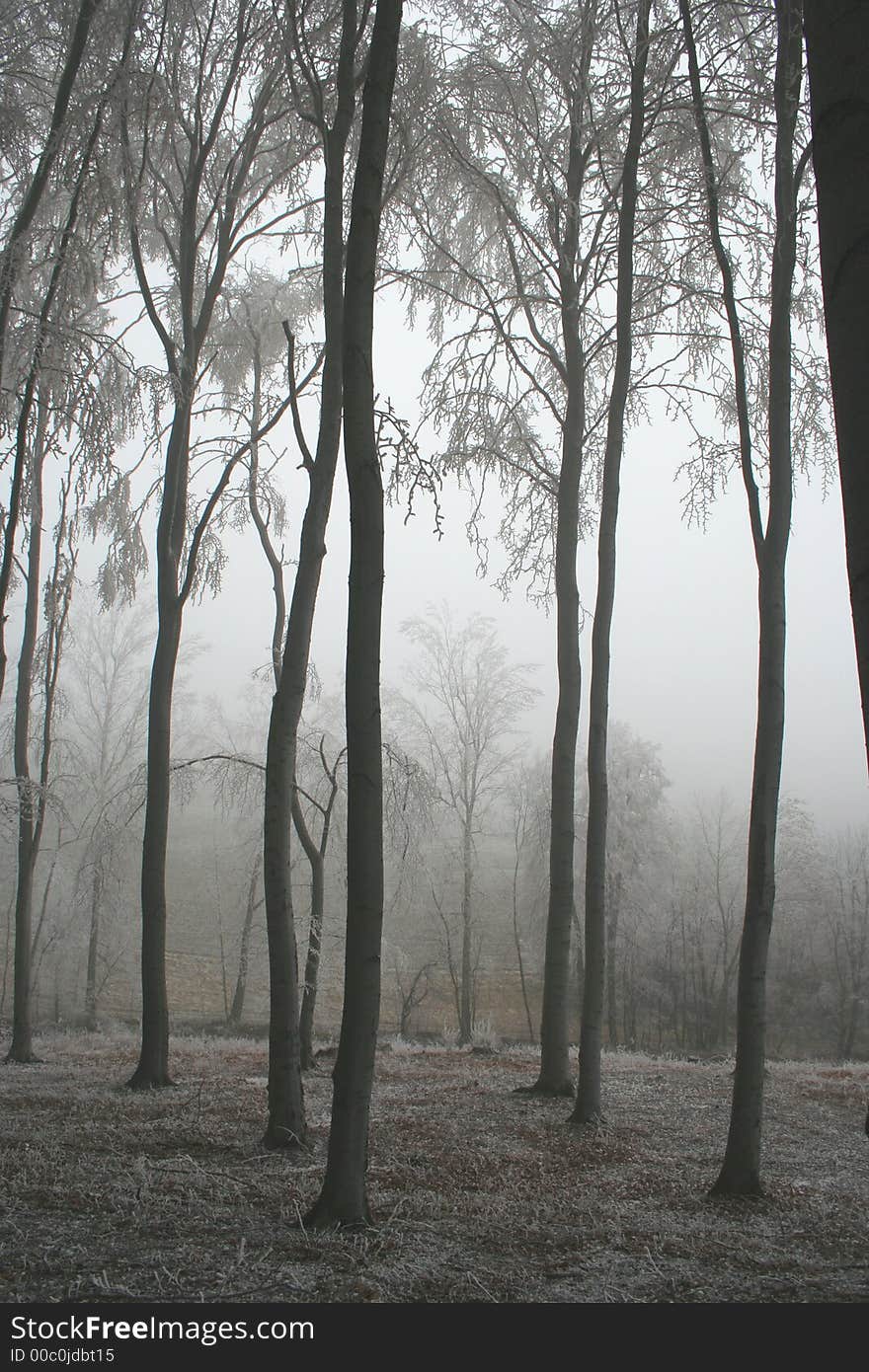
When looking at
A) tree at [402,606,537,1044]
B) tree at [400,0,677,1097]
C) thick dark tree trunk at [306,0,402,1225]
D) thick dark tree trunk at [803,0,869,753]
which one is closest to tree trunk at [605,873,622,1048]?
tree at [402,606,537,1044]

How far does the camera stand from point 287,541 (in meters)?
9.80

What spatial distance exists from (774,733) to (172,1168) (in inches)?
161

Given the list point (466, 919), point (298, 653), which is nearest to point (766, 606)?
point (298, 653)

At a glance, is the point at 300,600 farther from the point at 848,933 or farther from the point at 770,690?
the point at 848,933

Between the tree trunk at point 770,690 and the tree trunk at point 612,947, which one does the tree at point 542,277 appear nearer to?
the tree trunk at point 770,690

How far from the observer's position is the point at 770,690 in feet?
16.8

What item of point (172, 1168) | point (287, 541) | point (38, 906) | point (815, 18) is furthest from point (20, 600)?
point (38, 906)

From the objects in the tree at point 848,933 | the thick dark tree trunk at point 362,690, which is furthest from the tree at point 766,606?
the tree at point 848,933

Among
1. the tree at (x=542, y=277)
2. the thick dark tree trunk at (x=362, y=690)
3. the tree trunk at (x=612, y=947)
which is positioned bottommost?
the tree trunk at (x=612, y=947)

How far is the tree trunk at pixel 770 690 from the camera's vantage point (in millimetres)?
4816

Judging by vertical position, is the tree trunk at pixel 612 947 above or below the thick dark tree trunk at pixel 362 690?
below

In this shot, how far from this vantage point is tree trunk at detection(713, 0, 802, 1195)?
15.8 feet

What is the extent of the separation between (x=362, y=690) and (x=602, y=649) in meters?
3.70

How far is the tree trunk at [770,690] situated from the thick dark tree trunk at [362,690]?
2.16m
